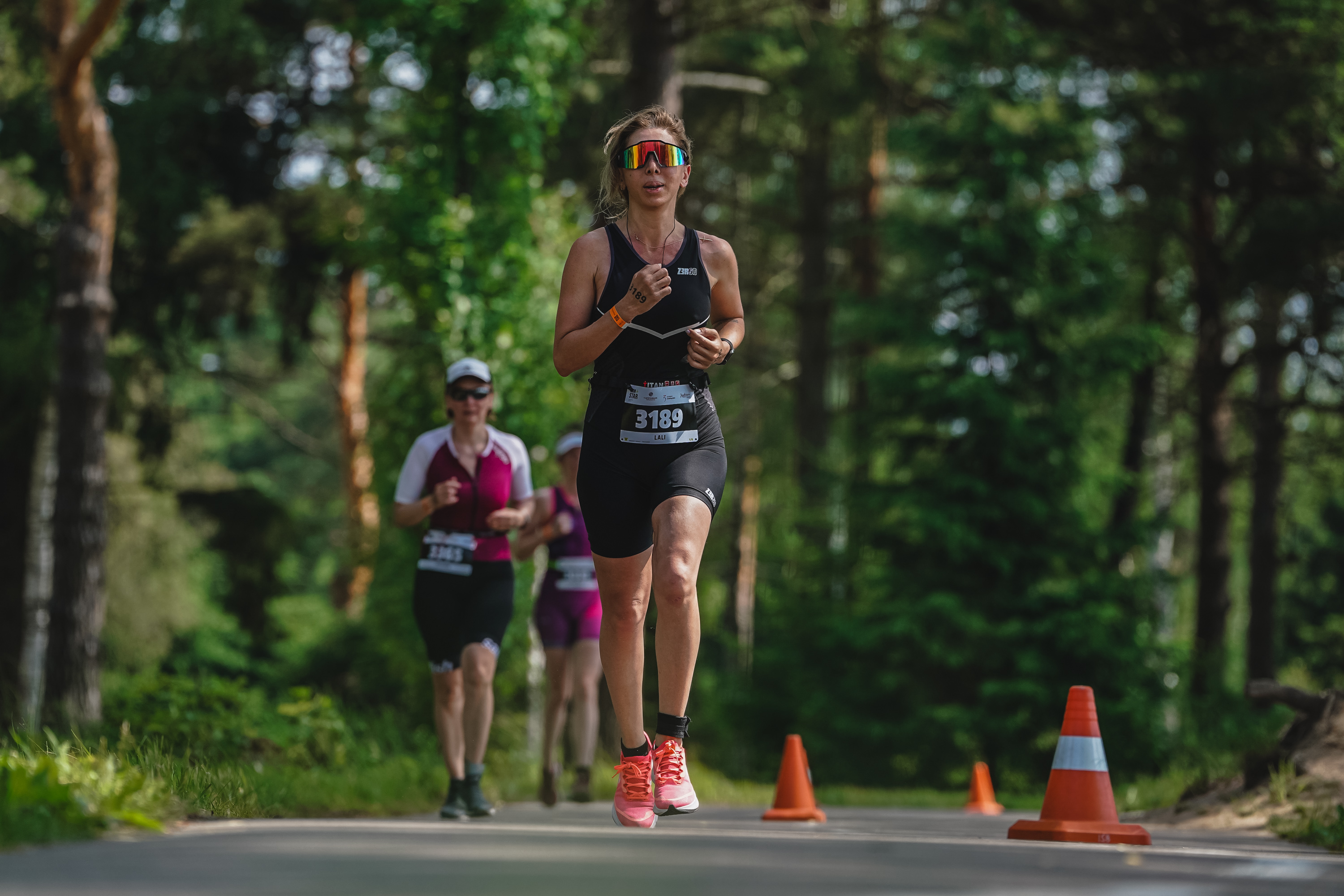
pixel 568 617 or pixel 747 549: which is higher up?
pixel 747 549

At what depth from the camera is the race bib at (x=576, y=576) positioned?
9.74 meters

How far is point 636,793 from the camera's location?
16.7 ft

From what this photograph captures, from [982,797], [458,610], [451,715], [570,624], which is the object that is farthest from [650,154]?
[982,797]

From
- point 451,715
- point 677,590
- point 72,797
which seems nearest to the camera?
point 72,797

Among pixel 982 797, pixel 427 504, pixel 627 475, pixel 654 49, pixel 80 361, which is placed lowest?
pixel 982 797

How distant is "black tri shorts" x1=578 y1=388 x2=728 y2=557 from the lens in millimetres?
5117

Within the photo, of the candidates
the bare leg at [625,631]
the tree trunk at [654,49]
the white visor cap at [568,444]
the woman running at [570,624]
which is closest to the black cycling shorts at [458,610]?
the woman running at [570,624]

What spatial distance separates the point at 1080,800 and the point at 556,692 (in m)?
4.59

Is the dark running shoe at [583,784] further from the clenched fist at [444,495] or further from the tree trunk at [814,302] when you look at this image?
the tree trunk at [814,302]

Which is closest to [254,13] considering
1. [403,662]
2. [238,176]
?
[238,176]

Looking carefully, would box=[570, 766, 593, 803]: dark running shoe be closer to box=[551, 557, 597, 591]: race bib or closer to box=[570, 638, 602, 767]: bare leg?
box=[570, 638, 602, 767]: bare leg

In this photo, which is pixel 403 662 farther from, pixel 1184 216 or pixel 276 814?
pixel 1184 216

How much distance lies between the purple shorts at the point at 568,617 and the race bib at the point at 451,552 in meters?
2.12

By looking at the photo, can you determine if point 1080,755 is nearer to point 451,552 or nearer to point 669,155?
point 669,155
